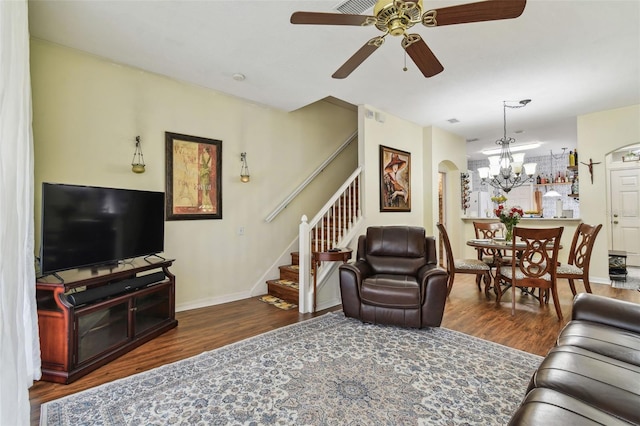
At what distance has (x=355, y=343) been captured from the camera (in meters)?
2.79

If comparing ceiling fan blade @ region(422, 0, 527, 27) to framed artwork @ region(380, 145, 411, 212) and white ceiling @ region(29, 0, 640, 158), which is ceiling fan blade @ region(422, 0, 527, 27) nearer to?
white ceiling @ region(29, 0, 640, 158)

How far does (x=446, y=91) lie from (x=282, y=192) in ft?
9.01

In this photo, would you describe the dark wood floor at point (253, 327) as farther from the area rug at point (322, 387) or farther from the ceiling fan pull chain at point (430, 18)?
the ceiling fan pull chain at point (430, 18)

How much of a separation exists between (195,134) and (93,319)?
2.37m

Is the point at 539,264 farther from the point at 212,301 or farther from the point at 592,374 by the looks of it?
the point at 212,301

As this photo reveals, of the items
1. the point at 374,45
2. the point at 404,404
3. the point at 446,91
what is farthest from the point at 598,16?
the point at 404,404

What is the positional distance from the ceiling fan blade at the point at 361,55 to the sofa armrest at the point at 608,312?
2.18 metres

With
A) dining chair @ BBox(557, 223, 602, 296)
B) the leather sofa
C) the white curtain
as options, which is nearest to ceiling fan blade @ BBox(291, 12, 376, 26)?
the white curtain

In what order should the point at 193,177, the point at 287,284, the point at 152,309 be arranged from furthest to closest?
the point at 287,284, the point at 193,177, the point at 152,309

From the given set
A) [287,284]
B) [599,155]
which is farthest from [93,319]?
[599,155]

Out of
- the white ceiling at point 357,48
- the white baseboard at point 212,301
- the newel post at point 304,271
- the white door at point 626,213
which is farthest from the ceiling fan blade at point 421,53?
the white door at point 626,213

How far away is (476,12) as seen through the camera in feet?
5.59

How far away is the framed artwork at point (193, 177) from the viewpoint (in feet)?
12.2

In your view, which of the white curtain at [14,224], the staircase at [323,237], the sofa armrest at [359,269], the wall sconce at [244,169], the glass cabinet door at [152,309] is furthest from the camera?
the wall sconce at [244,169]
